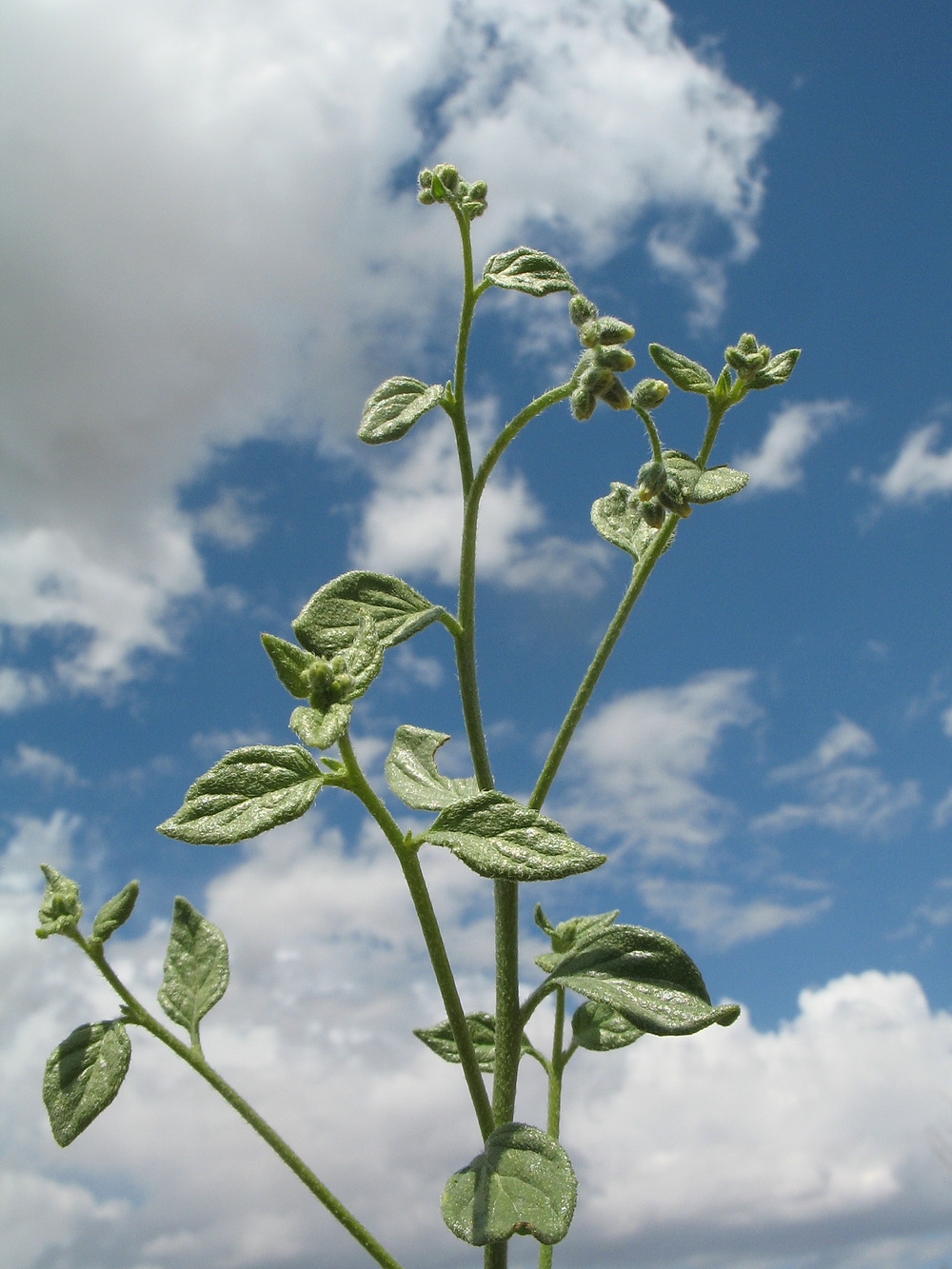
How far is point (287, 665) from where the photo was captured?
1837 mm

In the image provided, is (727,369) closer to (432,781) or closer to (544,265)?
(544,265)

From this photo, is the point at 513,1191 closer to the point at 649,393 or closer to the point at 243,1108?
the point at 243,1108

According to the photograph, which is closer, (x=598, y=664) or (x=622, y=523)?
(x=598, y=664)

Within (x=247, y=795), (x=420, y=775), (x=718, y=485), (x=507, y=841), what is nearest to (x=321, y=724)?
(x=247, y=795)

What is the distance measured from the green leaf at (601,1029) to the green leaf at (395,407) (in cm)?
141

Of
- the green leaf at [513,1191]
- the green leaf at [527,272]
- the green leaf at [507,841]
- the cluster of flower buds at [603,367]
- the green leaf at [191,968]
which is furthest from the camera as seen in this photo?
the green leaf at [191,968]

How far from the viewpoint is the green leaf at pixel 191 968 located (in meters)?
2.42

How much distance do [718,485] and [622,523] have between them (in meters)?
0.59

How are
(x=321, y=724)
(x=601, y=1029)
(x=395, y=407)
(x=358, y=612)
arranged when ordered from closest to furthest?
(x=321, y=724) < (x=358, y=612) < (x=395, y=407) < (x=601, y=1029)

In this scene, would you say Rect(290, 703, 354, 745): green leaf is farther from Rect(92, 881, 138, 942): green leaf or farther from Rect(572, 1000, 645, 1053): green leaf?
Rect(572, 1000, 645, 1053): green leaf

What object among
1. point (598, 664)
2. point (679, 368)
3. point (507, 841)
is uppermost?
point (679, 368)

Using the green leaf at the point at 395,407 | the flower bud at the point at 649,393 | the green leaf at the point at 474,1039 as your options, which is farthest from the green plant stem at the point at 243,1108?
the flower bud at the point at 649,393

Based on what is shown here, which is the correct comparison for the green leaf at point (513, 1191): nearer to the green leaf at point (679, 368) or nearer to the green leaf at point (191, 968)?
the green leaf at point (191, 968)

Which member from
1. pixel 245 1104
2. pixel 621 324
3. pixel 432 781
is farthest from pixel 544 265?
pixel 245 1104
